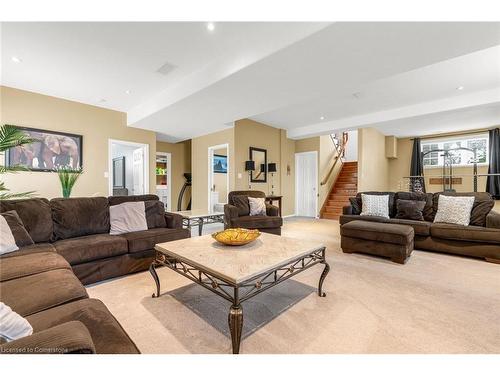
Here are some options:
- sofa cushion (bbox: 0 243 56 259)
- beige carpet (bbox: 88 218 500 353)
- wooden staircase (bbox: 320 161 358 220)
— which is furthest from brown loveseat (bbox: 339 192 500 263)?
sofa cushion (bbox: 0 243 56 259)

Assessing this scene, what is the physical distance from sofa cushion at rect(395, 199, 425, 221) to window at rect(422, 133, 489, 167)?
146 inches

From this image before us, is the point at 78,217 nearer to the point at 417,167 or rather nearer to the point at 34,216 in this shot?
the point at 34,216

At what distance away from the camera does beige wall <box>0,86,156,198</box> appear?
A: 3908mm

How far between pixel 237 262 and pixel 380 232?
2.32 m

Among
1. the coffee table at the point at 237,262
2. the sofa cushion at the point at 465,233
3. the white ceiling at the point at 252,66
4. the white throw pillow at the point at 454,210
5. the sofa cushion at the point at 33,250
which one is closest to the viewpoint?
the coffee table at the point at 237,262

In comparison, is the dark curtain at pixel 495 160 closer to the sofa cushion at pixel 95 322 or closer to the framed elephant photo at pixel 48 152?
the sofa cushion at pixel 95 322

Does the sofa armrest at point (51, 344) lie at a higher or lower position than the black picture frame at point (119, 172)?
lower

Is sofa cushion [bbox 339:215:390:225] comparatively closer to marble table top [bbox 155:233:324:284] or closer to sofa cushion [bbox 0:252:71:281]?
marble table top [bbox 155:233:324:284]

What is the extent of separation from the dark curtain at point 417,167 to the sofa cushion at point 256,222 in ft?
18.0

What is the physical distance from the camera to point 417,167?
743 centimetres

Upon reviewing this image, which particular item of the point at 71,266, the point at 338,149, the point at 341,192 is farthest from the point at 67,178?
the point at 338,149

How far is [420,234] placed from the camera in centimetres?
348

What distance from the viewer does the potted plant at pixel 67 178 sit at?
12.3 feet

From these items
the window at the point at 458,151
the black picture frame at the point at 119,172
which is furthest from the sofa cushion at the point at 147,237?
the window at the point at 458,151
